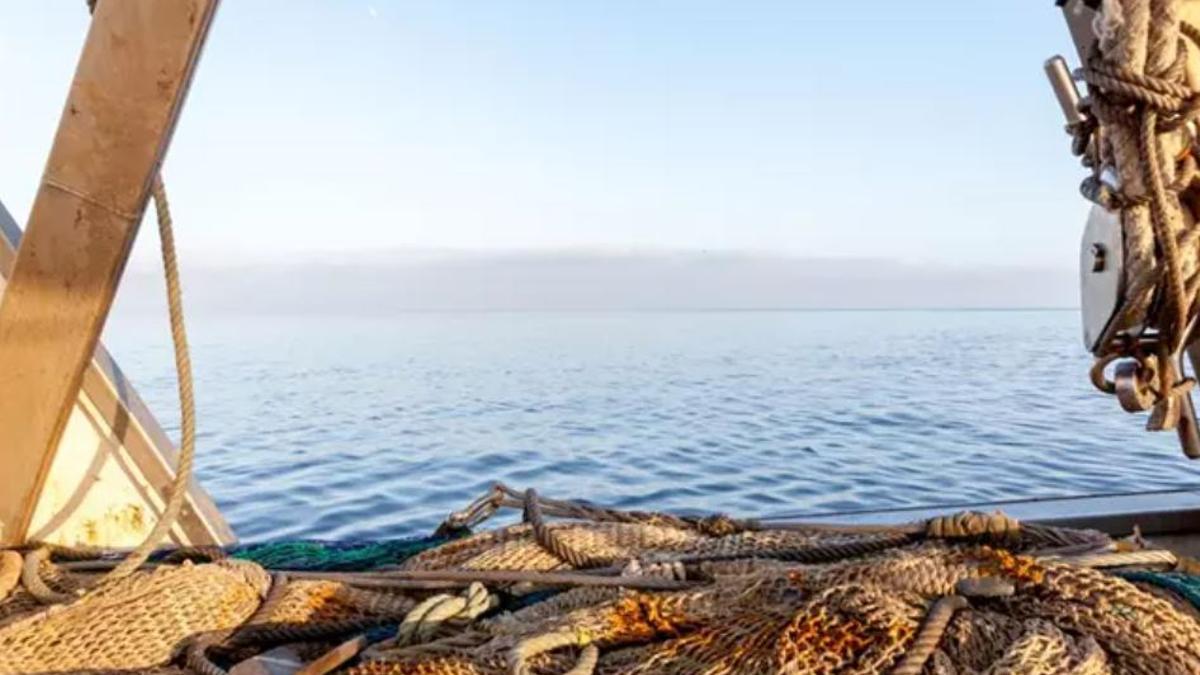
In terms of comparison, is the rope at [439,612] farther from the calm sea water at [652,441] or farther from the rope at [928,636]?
the calm sea water at [652,441]

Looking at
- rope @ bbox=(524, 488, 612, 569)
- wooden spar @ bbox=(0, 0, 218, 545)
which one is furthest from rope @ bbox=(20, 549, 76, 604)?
rope @ bbox=(524, 488, 612, 569)

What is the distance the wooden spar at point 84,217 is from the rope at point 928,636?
208 cm

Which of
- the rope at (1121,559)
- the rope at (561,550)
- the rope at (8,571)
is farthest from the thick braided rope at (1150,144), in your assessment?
the rope at (8,571)

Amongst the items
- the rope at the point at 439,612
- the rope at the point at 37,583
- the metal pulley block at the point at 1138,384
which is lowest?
the rope at the point at 37,583

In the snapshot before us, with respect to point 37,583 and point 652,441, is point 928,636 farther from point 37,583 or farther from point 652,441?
point 652,441

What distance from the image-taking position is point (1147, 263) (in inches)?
66.4

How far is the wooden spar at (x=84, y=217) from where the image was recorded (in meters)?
2.04

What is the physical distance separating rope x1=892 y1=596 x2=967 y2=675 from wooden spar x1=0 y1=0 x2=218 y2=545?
208 cm

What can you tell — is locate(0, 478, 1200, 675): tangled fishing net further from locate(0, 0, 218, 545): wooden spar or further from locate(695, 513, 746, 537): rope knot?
locate(0, 0, 218, 545): wooden spar

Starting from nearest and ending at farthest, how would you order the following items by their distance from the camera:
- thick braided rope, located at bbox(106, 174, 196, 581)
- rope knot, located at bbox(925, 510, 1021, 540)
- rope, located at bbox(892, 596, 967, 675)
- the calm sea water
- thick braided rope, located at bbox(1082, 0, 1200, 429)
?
rope, located at bbox(892, 596, 967, 675)
thick braided rope, located at bbox(1082, 0, 1200, 429)
rope knot, located at bbox(925, 510, 1021, 540)
thick braided rope, located at bbox(106, 174, 196, 581)
the calm sea water

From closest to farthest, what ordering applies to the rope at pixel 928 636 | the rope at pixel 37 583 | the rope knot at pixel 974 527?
the rope at pixel 928 636, the rope knot at pixel 974 527, the rope at pixel 37 583

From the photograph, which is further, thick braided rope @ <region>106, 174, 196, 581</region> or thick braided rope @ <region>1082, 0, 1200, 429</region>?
thick braided rope @ <region>106, 174, 196, 581</region>

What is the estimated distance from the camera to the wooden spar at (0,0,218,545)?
2.04m

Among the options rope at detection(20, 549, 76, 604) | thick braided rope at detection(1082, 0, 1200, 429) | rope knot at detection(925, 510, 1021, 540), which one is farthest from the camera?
rope at detection(20, 549, 76, 604)
